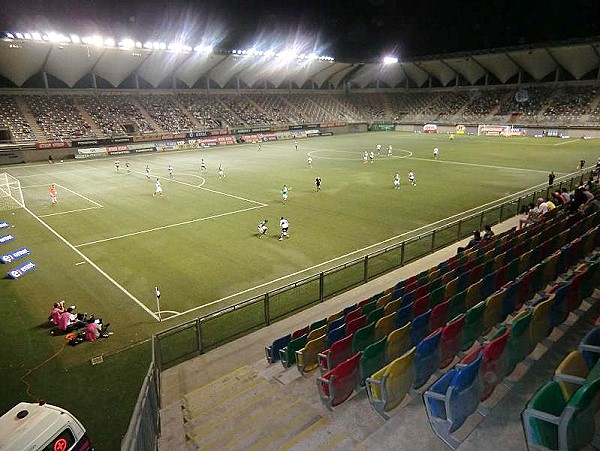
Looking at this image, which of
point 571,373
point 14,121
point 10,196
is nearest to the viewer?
point 571,373

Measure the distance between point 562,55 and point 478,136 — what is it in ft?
69.2

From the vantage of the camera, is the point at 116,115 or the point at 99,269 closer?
the point at 99,269

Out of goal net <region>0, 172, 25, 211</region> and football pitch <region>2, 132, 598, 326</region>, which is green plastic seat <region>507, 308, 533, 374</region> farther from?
goal net <region>0, 172, 25, 211</region>

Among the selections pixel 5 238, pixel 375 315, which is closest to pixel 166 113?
pixel 5 238

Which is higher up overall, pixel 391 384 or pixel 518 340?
pixel 518 340

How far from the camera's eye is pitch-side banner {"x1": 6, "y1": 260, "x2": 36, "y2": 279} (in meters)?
17.1

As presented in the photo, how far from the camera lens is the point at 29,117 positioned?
5884cm

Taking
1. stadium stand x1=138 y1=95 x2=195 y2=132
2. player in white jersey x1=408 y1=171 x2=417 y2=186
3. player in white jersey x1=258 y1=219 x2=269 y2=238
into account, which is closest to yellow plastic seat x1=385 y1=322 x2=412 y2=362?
player in white jersey x1=258 y1=219 x2=269 y2=238

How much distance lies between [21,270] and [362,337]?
1613 cm

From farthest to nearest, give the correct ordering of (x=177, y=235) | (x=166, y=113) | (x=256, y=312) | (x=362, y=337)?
(x=166, y=113), (x=177, y=235), (x=256, y=312), (x=362, y=337)

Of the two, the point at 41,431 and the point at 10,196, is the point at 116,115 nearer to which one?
the point at 10,196

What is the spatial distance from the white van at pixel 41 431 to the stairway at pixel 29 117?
2372 inches

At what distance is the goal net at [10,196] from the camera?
2975cm

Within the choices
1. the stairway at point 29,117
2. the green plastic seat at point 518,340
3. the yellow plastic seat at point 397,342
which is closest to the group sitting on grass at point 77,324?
the yellow plastic seat at point 397,342
